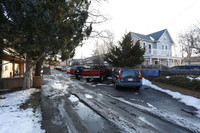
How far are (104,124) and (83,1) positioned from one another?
669 cm

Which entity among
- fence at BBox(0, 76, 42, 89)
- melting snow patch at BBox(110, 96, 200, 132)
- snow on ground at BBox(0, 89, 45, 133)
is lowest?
melting snow patch at BBox(110, 96, 200, 132)

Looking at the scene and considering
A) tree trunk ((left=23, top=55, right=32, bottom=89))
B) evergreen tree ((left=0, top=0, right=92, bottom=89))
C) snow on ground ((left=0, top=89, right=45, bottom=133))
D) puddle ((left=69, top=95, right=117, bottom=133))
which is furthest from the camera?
tree trunk ((left=23, top=55, right=32, bottom=89))

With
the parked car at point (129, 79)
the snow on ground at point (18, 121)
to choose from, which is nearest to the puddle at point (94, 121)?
the snow on ground at point (18, 121)

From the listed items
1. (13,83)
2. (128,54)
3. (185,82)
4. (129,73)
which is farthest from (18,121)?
(128,54)

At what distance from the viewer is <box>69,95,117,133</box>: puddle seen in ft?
10.2

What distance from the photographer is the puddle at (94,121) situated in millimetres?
3097

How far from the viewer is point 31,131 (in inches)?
113

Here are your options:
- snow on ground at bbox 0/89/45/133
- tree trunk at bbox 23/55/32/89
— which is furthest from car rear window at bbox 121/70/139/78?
tree trunk at bbox 23/55/32/89

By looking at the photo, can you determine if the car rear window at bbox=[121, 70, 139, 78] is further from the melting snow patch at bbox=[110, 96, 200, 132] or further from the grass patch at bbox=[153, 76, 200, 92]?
the melting snow patch at bbox=[110, 96, 200, 132]

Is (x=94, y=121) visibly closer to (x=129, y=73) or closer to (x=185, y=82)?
(x=129, y=73)

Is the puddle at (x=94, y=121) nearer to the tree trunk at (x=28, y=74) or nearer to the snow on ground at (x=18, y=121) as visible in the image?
the snow on ground at (x=18, y=121)

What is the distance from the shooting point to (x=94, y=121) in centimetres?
356

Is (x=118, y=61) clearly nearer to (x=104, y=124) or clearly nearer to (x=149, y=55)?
(x=149, y=55)

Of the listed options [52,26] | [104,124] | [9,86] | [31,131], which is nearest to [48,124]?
[31,131]
